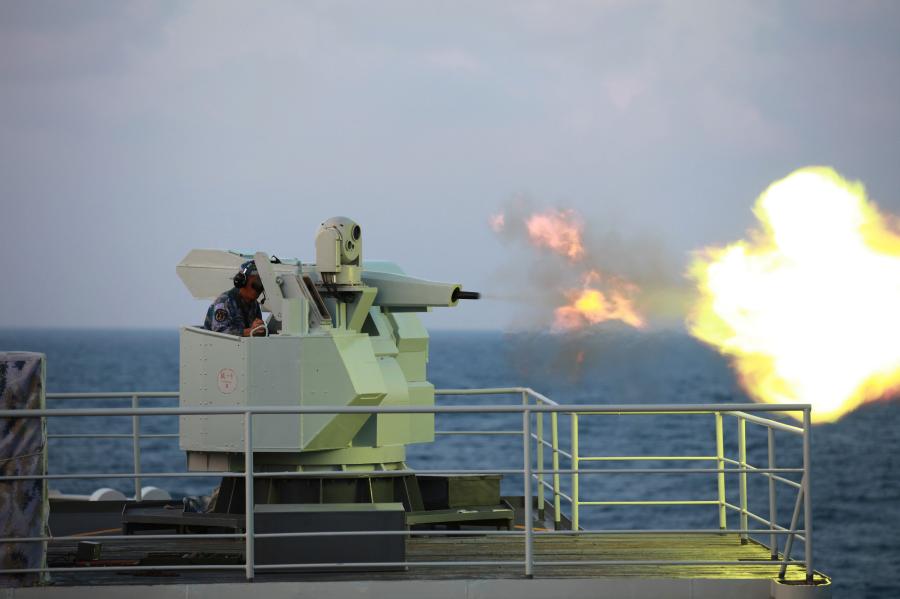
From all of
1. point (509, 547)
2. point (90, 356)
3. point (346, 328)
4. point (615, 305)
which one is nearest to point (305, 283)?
point (346, 328)

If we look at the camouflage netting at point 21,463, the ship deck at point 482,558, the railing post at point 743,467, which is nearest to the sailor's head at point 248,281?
the ship deck at point 482,558

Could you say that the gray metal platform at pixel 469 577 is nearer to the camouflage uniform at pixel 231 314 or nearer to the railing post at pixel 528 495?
the railing post at pixel 528 495

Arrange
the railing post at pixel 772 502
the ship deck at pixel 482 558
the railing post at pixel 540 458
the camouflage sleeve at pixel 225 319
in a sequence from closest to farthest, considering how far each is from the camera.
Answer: the railing post at pixel 772 502, the ship deck at pixel 482 558, the camouflage sleeve at pixel 225 319, the railing post at pixel 540 458

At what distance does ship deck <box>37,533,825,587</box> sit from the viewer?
10.4 metres

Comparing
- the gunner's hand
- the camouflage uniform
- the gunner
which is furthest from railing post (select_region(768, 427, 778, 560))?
the camouflage uniform

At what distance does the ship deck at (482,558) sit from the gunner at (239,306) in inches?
70.0

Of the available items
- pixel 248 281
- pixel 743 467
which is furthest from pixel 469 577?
pixel 248 281

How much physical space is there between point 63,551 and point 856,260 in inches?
342

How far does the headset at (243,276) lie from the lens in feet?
40.6

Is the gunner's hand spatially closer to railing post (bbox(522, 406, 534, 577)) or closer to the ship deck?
the ship deck

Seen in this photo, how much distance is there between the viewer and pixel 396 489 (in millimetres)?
12438

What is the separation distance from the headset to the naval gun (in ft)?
0.35

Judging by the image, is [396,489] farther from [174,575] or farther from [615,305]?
[615,305]

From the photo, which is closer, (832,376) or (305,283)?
(305,283)
